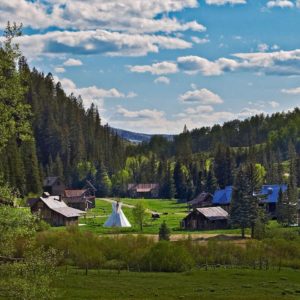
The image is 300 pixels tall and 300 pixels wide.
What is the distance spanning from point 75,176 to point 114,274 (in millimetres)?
143570

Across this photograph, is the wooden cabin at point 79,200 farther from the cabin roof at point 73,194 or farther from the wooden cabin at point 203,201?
the wooden cabin at point 203,201

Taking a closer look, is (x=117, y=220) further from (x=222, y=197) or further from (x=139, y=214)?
(x=222, y=197)

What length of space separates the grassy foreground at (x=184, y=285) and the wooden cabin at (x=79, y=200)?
288ft

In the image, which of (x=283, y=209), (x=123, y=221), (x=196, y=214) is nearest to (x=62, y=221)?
(x=123, y=221)

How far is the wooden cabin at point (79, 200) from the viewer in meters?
140

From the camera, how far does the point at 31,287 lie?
17.1 meters

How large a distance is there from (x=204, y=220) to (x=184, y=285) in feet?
176

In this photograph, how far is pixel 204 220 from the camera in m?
97.4

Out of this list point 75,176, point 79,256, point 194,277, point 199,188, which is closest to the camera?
point 194,277

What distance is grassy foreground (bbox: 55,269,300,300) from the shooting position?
3922cm

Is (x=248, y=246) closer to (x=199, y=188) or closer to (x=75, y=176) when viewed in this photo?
(x=199, y=188)

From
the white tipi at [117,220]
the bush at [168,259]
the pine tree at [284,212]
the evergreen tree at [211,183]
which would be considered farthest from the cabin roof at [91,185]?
the bush at [168,259]

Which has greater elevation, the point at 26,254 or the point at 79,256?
the point at 26,254

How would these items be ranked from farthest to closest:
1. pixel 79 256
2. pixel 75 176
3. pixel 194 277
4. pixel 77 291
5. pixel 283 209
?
1. pixel 75 176
2. pixel 283 209
3. pixel 79 256
4. pixel 194 277
5. pixel 77 291
